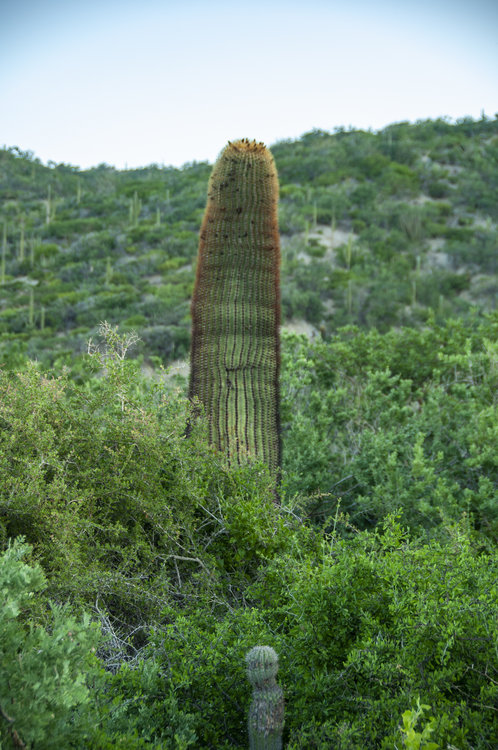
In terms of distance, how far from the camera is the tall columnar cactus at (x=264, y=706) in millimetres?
2107

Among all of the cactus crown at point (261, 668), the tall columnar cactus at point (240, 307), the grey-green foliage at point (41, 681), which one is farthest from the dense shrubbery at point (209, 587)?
the tall columnar cactus at point (240, 307)

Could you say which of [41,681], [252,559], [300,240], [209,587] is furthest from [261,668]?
[300,240]

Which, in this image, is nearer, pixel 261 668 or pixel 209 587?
pixel 261 668

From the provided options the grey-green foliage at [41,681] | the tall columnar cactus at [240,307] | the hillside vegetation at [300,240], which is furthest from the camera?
A: the hillside vegetation at [300,240]

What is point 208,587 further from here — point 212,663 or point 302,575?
point 212,663

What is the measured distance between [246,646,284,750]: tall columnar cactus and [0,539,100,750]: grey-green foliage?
0.51 meters

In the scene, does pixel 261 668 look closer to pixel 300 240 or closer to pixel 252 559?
pixel 252 559

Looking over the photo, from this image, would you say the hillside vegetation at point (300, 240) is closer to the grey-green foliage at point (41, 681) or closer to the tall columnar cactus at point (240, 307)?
the tall columnar cactus at point (240, 307)

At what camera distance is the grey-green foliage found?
1.75 m

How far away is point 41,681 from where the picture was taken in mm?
1818

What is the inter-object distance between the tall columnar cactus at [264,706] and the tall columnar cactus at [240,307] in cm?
256

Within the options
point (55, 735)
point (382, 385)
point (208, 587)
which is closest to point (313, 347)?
point (382, 385)

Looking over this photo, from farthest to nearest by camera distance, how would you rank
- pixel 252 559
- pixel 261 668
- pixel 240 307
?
pixel 240 307 → pixel 252 559 → pixel 261 668

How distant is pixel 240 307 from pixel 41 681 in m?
3.74
